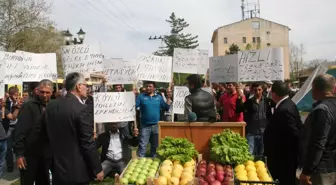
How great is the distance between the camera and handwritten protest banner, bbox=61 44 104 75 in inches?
277

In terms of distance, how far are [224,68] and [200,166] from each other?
12.1 ft

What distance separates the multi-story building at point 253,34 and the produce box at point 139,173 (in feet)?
250

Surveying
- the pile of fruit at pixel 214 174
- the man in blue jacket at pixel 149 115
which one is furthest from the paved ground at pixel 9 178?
the pile of fruit at pixel 214 174

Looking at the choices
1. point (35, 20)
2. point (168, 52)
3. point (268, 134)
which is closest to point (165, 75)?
point (268, 134)

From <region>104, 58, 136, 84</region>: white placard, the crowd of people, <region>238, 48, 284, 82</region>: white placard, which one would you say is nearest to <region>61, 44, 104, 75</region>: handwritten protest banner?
<region>104, 58, 136, 84</region>: white placard

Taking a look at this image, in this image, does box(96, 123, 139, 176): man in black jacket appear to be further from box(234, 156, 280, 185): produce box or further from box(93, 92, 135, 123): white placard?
box(234, 156, 280, 185): produce box

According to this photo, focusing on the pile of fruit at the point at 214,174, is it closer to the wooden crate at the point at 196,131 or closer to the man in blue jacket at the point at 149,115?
the wooden crate at the point at 196,131

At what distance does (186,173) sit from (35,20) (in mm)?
29531

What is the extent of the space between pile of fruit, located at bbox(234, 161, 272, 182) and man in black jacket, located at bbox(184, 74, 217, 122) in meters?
1.32

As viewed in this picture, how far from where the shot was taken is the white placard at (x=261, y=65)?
6.79m

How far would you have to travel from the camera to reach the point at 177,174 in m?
4.41

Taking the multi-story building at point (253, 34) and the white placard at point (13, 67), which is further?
the multi-story building at point (253, 34)

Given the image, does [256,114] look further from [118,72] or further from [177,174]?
[177,174]

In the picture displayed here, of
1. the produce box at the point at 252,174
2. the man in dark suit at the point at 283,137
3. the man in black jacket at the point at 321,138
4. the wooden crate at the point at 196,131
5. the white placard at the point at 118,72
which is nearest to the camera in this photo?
the man in black jacket at the point at 321,138
